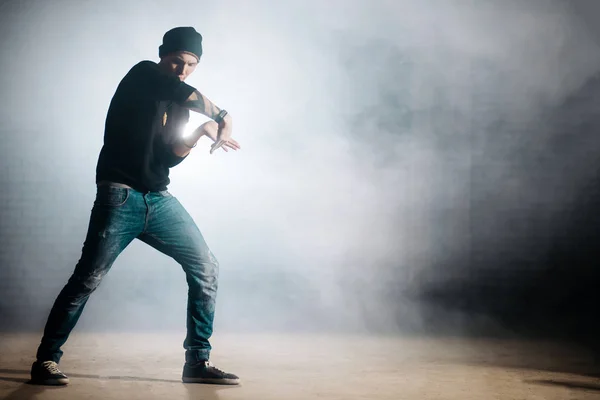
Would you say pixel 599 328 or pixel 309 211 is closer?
pixel 599 328

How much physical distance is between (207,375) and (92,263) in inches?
21.0

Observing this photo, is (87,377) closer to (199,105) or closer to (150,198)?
(150,198)

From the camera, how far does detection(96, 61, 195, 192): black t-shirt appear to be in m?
2.39

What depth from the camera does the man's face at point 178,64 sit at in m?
2.49

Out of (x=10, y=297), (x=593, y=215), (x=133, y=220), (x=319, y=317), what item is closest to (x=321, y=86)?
(x=319, y=317)

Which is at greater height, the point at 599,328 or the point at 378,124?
the point at 378,124

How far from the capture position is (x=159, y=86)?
7.83 ft

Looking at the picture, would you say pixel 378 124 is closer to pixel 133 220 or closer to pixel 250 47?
pixel 250 47

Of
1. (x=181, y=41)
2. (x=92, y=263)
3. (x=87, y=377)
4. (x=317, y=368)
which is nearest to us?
(x=92, y=263)

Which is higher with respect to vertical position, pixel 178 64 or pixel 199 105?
pixel 178 64

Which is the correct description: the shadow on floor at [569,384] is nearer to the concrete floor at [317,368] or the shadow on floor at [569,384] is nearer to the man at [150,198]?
the concrete floor at [317,368]

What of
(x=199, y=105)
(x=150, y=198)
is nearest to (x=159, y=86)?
(x=199, y=105)

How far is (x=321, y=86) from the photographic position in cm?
497

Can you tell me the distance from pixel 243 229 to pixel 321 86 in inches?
42.8
